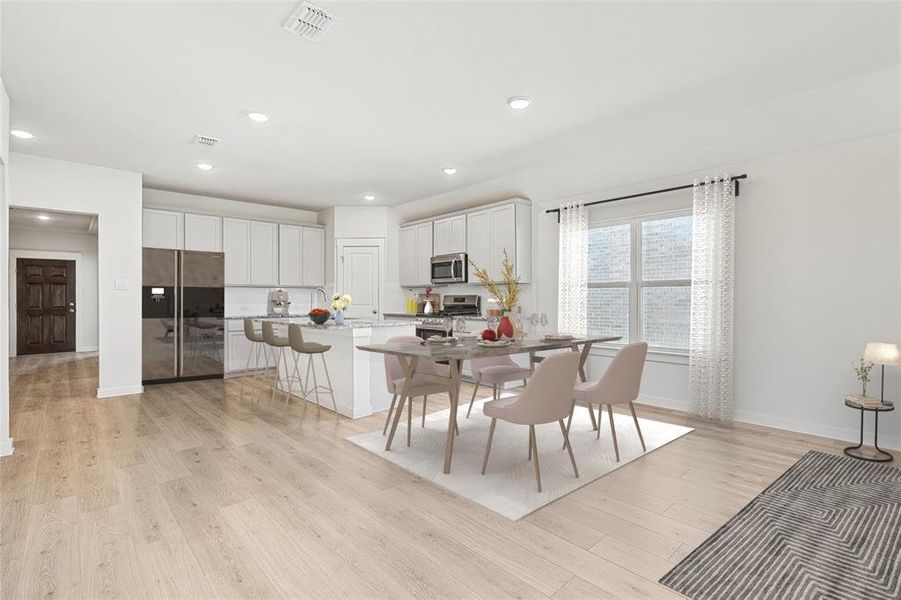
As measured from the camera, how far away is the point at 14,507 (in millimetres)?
2496

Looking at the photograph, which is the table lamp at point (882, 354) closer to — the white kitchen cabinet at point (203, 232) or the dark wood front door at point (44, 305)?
the white kitchen cabinet at point (203, 232)

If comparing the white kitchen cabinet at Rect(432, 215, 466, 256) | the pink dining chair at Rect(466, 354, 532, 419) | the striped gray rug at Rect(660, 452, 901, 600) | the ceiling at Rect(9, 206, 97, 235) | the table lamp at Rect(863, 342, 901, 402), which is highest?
the ceiling at Rect(9, 206, 97, 235)

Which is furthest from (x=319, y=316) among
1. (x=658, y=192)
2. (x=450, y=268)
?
(x=658, y=192)

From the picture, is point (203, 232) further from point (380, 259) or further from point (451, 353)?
point (451, 353)

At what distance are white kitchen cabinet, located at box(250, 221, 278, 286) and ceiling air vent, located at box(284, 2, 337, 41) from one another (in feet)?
15.9

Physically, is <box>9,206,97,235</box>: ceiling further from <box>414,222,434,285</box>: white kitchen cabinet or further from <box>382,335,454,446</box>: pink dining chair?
<box>382,335,454,446</box>: pink dining chair

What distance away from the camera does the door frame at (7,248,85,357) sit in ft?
28.5

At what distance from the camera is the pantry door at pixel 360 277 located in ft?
24.3

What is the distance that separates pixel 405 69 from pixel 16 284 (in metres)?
9.83

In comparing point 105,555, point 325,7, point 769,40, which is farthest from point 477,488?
point 769,40

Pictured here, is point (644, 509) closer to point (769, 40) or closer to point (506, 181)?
point (769, 40)

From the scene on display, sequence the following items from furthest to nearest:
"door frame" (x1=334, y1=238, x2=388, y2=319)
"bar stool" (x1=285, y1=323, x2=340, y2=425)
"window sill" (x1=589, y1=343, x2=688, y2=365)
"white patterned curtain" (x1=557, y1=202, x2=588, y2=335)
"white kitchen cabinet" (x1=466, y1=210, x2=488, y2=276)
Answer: "door frame" (x1=334, y1=238, x2=388, y2=319)
"white kitchen cabinet" (x1=466, y1=210, x2=488, y2=276)
"white patterned curtain" (x1=557, y1=202, x2=588, y2=335)
"window sill" (x1=589, y1=343, x2=688, y2=365)
"bar stool" (x1=285, y1=323, x2=340, y2=425)

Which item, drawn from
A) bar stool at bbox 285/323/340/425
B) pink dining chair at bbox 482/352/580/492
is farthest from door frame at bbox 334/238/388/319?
pink dining chair at bbox 482/352/580/492

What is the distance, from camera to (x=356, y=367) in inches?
173
